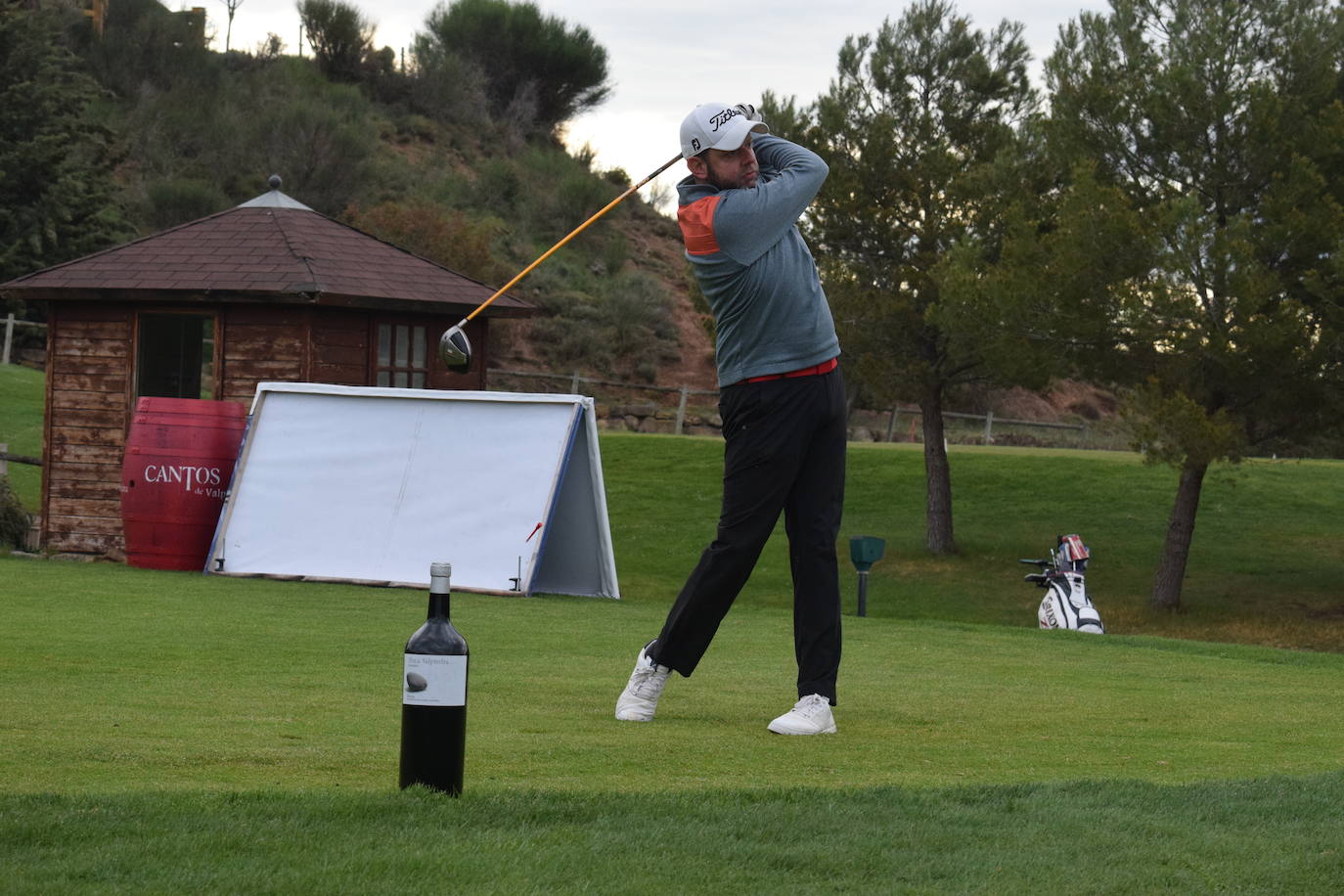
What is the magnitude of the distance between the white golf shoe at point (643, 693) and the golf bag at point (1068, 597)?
7769mm

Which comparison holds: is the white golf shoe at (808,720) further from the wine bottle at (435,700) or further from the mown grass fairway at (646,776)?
the wine bottle at (435,700)

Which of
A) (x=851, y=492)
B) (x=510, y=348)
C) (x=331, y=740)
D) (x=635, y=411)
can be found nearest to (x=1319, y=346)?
(x=851, y=492)

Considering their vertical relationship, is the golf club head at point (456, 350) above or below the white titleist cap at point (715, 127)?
below

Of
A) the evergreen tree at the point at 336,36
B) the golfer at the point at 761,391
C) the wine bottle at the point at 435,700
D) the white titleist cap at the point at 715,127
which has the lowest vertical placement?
the wine bottle at the point at 435,700

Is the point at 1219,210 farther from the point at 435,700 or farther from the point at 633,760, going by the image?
the point at 435,700

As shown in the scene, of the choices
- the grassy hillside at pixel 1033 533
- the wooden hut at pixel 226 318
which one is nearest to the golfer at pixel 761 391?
the wooden hut at pixel 226 318

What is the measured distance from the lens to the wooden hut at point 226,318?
16.9 metres

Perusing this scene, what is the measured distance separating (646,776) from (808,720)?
106 cm

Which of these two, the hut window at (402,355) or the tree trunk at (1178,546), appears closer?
the hut window at (402,355)

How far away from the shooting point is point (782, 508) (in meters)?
5.56

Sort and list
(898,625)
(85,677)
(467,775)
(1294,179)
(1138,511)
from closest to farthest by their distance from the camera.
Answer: (467,775), (85,677), (898,625), (1294,179), (1138,511)

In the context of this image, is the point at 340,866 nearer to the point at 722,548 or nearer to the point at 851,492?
the point at 722,548

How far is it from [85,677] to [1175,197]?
1731cm

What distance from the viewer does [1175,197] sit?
815 inches
